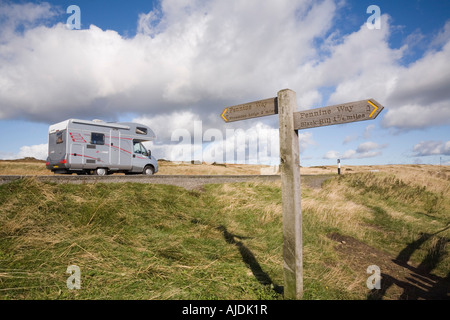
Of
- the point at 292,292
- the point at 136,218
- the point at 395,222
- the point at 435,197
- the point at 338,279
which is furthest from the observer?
the point at 435,197

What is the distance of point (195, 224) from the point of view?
6.90 m

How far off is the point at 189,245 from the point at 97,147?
12.2m

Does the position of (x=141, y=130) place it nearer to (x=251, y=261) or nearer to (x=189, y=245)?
(x=189, y=245)

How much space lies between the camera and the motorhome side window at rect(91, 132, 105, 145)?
49.9 feet

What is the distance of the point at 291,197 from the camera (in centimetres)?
350

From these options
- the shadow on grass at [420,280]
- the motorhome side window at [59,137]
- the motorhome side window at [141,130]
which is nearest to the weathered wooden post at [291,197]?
the shadow on grass at [420,280]

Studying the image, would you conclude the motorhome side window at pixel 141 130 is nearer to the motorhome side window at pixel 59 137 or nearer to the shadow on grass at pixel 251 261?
the motorhome side window at pixel 59 137

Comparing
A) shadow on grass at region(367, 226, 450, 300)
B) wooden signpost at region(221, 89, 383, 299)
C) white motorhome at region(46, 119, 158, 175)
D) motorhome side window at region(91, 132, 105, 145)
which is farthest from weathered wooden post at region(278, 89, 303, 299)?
motorhome side window at region(91, 132, 105, 145)

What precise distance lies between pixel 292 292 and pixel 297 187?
1427mm

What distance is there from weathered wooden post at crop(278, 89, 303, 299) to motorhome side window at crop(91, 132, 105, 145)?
14.2 m

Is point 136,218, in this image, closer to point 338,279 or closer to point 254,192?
point 338,279

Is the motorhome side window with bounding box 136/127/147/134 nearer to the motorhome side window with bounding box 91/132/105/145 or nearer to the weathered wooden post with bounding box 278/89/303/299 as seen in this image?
the motorhome side window with bounding box 91/132/105/145

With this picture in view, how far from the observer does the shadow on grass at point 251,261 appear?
4.11 m
